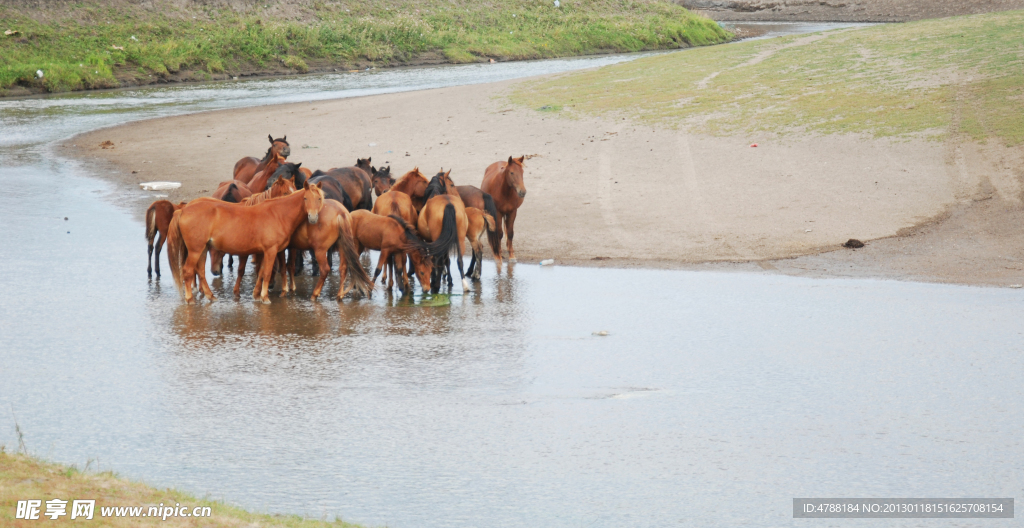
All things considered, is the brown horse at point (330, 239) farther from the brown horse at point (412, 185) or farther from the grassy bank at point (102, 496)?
the grassy bank at point (102, 496)

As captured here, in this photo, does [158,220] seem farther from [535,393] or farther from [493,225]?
[535,393]

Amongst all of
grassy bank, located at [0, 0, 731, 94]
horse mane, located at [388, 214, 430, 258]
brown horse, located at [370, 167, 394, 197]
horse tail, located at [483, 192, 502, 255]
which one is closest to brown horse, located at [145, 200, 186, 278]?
brown horse, located at [370, 167, 394, 197]

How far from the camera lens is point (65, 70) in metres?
34.0

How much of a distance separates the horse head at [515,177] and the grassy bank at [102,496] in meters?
6.92

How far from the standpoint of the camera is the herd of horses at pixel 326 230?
9492 millimetres

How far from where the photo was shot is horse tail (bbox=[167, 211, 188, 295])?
949 cm

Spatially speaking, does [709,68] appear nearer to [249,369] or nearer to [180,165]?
[180,165]

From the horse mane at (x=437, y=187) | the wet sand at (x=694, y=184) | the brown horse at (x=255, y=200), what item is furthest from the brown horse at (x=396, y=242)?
the wet sand at (x=694, y=184)

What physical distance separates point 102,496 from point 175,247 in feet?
17.5

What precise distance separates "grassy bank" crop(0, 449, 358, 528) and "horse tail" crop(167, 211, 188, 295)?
184 inches

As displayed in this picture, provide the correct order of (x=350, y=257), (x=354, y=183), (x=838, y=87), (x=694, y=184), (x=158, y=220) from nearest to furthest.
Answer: (x=350, y=257) → (x=158, y=220) → (x=354, y=183) → (x=694, y=184) → (x=838, y=87)

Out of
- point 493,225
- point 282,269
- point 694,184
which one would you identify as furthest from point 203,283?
point 694,184

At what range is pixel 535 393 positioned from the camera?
22.6 ft

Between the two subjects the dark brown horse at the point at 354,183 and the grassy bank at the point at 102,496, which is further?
the dark brown horse at the point at 354,183
